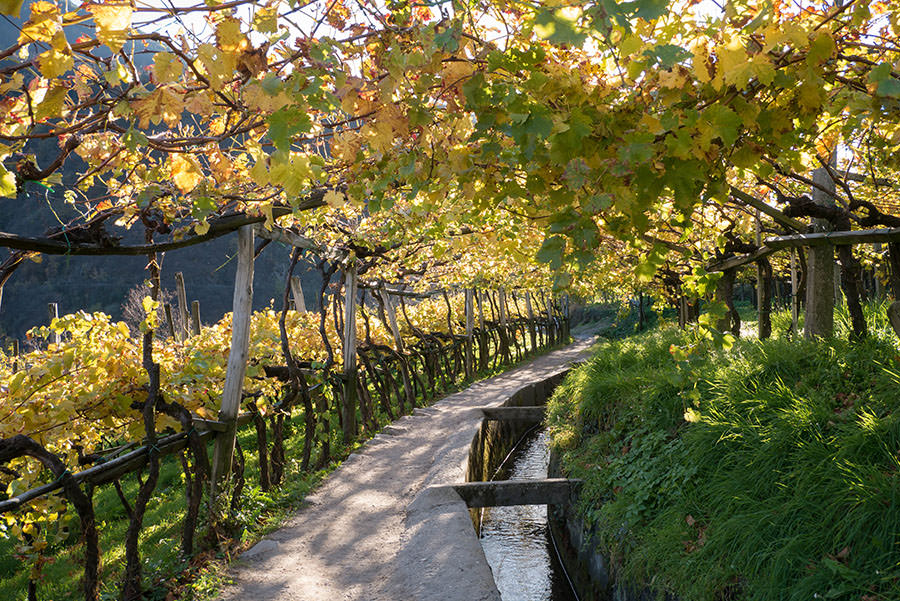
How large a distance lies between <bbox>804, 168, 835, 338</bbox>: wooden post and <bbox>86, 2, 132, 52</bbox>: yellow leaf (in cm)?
512

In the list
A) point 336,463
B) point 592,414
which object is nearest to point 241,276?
point 336,463

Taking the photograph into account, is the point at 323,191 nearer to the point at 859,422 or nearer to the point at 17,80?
the point at 17,80

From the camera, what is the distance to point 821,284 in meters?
4.96

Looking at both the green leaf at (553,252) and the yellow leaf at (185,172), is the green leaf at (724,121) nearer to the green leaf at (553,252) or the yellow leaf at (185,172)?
the green leaf at (553,252)

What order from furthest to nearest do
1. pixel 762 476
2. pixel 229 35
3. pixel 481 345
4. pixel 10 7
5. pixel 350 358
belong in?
1. pixel 481 345
2. pixel 350 358
3. pixel 762 476
4. pixel 229 35
5. pixel 10 7

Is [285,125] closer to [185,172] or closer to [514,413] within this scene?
[185,172]

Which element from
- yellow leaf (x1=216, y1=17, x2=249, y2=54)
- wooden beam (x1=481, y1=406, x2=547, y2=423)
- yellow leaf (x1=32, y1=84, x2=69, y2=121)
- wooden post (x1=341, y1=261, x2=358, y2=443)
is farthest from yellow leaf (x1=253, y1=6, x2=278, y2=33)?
wooden beam (x1=481, y1=406, x2=547, y2=423)

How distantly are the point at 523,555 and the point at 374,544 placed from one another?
2269 millimetres

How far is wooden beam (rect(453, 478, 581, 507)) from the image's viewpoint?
600 centimetres

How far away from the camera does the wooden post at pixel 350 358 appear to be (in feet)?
27.9

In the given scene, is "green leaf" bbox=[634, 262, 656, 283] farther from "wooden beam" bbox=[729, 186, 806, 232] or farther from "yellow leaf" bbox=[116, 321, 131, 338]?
"yellow leaf" bbox=[116, 321, 131, 338]

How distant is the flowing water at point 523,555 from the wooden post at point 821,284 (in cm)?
330

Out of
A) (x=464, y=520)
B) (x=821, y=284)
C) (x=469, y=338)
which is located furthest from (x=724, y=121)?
(x=469, y=338)

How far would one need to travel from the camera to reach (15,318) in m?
41.7
